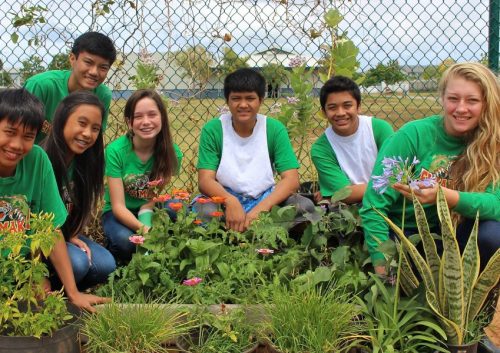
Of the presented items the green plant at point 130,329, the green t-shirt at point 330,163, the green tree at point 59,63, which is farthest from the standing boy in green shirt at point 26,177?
the green tree at point 59,63

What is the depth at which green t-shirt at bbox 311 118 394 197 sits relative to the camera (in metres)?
3.74

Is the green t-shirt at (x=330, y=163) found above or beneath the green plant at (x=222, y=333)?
above

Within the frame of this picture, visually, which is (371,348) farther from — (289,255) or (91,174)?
(91,174)

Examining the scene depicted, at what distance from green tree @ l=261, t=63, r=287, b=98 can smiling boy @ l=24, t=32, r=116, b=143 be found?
1632 millimetres

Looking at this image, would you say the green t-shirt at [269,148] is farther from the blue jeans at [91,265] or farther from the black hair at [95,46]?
the blue jeans at [91,265]

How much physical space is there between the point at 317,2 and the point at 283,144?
5.28 ft

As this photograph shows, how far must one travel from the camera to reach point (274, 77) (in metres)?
5.07

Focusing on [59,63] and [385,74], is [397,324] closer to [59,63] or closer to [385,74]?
[385,74]

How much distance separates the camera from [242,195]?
3.83m

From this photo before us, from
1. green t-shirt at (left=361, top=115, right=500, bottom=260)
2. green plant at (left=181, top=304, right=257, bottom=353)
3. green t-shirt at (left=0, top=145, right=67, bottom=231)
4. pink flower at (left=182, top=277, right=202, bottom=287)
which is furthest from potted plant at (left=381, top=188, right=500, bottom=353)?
green t-shirt at (left=0, top=145, right=67, bottom=231)

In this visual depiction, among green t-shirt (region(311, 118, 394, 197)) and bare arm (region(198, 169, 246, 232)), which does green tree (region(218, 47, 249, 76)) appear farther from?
bare arm (region(198, 169, 246, 232))

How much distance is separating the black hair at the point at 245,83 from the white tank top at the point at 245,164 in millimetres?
263

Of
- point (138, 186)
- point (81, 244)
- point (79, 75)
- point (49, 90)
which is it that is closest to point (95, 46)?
point (79, 75)

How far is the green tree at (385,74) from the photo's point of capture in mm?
5211
